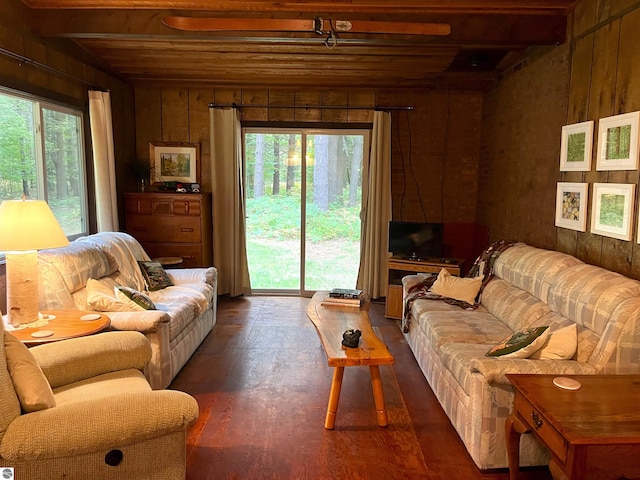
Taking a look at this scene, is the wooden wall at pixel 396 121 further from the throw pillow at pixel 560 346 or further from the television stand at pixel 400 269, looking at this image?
the throw pillow at pixel 560 346

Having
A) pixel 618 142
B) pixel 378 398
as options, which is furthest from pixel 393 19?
pixel 378 398

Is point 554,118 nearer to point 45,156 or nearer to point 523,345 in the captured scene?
point 523,345

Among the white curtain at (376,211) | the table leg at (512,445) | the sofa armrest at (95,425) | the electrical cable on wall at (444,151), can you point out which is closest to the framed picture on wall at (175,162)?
the white curtain at (376,211)

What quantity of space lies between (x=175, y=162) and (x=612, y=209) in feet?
14.8

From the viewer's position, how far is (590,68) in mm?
3260

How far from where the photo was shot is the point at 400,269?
498cm

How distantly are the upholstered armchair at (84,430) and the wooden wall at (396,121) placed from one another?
4147 millimetres

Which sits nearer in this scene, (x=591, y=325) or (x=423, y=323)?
(x=591, y=325)

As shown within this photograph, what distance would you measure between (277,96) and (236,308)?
2500mm

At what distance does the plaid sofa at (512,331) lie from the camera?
233 cm

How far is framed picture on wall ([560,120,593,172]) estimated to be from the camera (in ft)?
10.6

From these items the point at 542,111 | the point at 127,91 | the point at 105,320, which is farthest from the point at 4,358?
the point at 127,91

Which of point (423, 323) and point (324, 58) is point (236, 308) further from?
point (324, 58)

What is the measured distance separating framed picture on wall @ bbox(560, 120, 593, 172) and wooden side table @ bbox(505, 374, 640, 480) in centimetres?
169
